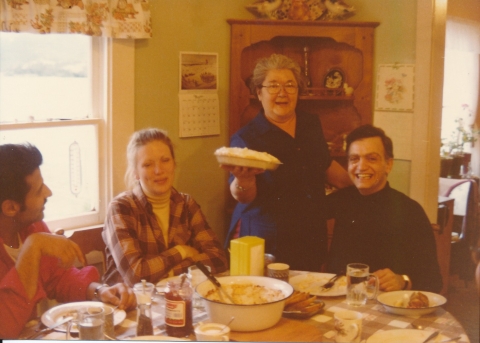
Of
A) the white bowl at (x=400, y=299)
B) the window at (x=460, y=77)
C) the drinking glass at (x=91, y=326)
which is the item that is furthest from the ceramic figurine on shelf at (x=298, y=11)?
the drinking glass at (x=91, y=326)

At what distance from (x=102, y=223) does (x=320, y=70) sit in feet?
3.27

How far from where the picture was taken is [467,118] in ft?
5.62

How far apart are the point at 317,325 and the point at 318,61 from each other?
118 cm

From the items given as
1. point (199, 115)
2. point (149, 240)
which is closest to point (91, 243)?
point (149, 240)

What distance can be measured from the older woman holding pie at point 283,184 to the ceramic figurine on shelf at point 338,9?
1.01ft

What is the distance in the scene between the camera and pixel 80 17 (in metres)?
1.66

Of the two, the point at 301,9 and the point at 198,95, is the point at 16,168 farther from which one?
the point at 301,9

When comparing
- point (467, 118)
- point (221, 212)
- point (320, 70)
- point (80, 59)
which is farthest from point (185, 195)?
point (467, 118)

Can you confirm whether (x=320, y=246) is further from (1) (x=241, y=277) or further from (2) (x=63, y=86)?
(2) (x=63, y=86)

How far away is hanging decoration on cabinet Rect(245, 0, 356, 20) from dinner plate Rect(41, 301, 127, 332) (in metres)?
1.21

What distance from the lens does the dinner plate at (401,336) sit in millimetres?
1219

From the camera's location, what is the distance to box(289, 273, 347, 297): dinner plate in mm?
1478

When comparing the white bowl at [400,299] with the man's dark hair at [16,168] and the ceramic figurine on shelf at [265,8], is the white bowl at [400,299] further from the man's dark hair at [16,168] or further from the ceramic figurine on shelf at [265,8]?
the ceramic figurine on shelf at [265,8]


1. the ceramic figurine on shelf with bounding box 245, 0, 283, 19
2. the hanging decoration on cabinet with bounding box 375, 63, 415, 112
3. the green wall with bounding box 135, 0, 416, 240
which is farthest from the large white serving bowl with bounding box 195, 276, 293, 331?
the ceramic figurine on shelf with bounding box 245, 0, 283, 19
